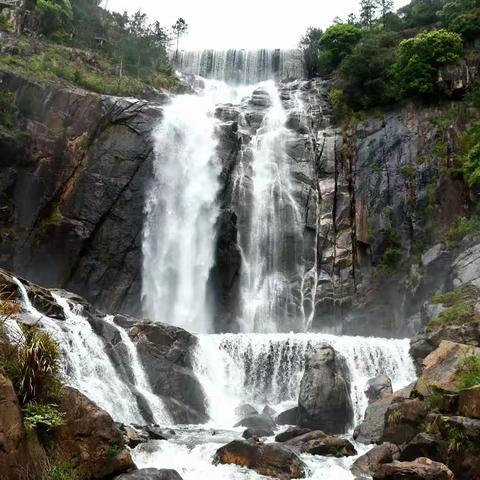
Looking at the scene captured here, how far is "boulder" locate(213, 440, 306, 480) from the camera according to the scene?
43.5ft

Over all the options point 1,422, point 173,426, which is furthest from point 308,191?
point 1,422

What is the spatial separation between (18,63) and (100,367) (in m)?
26.5

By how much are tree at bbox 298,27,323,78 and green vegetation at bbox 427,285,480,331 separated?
33565mm

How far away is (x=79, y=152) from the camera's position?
115 feet

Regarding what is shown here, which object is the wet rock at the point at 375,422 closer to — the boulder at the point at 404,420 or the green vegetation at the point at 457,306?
the boulder at the point at 404,420

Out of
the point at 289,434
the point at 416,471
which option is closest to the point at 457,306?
the point at 289,434

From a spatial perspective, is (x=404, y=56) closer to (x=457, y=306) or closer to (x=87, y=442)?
(x=457, y=306)

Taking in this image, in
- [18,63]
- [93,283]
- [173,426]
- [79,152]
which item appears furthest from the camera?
[18,63]

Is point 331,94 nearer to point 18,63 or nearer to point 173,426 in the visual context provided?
point 18,63

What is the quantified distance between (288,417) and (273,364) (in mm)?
4237

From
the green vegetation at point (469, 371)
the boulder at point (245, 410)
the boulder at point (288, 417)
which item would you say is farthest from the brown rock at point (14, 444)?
the boulder at point (245, 410)

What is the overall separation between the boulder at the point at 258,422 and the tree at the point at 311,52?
40361 millimetres

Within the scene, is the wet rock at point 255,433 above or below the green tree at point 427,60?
below

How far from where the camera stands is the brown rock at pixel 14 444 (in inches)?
351
